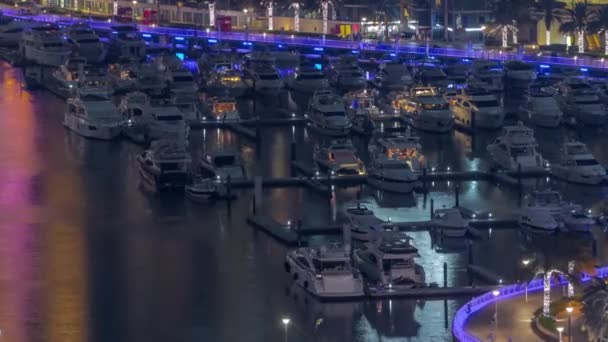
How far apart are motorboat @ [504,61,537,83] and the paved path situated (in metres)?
30.3

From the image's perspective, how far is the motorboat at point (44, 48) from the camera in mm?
64688

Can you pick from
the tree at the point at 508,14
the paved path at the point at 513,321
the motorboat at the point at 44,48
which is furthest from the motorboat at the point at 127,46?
the paved path at the point at 513,321

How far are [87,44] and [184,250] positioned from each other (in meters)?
31.7

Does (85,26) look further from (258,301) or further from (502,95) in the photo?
(258,301)

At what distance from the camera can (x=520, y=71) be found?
5969 centimetres

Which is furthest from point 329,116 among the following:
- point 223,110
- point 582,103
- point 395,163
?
point 395,163

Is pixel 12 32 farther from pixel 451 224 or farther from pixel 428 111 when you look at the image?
pixel 451 224

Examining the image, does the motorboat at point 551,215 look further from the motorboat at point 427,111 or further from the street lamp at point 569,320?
the motorboat at point 427,111

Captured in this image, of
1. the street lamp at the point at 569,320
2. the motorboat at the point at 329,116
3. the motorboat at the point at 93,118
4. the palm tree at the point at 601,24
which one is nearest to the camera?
the street lamp at the point at 569,320

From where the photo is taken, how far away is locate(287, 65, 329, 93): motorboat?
57.8 metres

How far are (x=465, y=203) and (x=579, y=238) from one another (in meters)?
4.44

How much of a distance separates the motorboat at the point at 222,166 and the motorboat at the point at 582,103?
12.3 metres

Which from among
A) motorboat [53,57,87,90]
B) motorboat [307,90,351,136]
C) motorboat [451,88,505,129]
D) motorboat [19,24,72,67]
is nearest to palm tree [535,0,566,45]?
motorboat [451,88,505,129]

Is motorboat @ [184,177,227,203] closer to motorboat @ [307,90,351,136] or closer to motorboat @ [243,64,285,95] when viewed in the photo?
motorboat @ [307,90,351,136]
